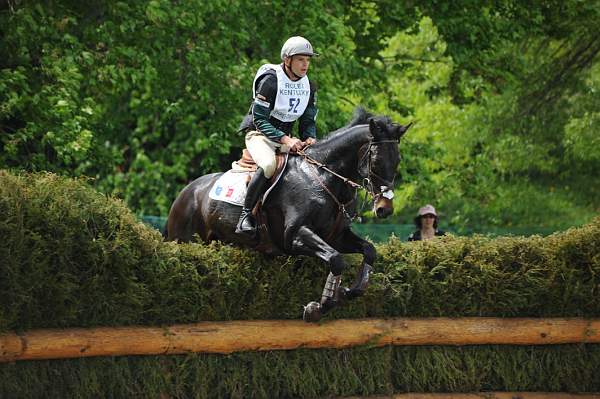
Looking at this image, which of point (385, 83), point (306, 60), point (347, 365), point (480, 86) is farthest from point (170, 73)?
point (347, 365)

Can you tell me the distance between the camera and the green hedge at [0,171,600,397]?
8547 mm

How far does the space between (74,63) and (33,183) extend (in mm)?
7027

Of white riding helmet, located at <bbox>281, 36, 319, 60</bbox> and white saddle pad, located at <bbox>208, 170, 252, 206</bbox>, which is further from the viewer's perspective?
white saddle pad, located at <bbox>208, 170, 252, 206</bbox>

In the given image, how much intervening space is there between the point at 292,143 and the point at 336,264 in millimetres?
1481

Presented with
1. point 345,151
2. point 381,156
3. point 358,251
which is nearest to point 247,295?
point 358,251

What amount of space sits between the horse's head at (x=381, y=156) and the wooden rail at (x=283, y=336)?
1.53 m

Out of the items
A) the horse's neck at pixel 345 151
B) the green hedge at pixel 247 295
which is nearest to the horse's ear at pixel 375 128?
the horse's neck at pixel 345 151

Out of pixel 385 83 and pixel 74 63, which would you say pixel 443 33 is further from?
pixel 74 63

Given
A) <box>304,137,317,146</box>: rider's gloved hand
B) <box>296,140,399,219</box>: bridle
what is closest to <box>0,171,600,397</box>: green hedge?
<box>296,140,399,219</box>: bridle

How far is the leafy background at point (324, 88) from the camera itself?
51.0 feet

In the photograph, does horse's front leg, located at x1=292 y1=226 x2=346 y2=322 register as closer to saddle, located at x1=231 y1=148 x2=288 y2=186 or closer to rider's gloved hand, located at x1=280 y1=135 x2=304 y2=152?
saddle, located at x1=231 y1=148 x2=288 y2=186

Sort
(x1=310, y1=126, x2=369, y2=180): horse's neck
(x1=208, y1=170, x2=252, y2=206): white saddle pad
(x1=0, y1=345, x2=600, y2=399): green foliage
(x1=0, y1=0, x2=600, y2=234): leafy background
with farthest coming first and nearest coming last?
(x1=0, y1=0, x2=600, y2=234): leafy background
(x1=208, y1=170, x2=252, y2=206): white saddle pad
(x1=310, y1=126, x2=369, y2=180): horse's neck
(x1=0, y1=345, x2=600, y2=399): green foliage

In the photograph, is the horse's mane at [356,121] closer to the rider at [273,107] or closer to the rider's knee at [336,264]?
the rider at [273,107]

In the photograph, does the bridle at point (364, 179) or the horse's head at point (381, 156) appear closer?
the bridle at point (364, 179)
